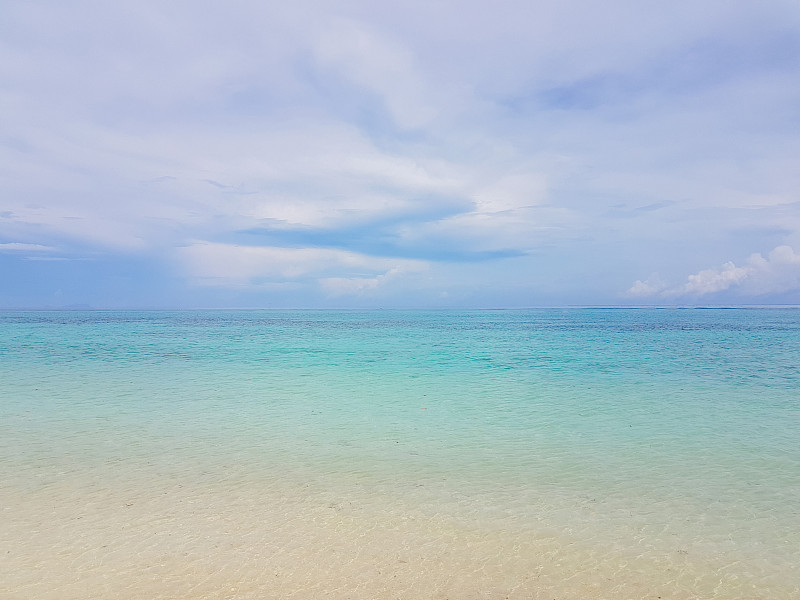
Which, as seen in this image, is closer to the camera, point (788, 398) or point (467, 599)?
point (467, 599)

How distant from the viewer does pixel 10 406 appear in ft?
47.0

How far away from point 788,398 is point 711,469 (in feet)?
30.6

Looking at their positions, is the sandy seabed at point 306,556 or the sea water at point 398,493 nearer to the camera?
the sandy seabed at point 306,556

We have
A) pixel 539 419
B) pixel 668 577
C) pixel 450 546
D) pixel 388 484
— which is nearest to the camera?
pixel 668 577

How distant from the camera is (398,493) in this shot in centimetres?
783

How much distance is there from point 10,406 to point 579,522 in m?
15.0

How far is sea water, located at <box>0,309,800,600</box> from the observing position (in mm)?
5473

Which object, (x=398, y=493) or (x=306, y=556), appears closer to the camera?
(x=306, y=556)

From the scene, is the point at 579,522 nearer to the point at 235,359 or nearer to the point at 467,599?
the point at 467,599

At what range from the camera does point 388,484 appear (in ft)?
27.0

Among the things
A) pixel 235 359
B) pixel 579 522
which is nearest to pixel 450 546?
pixel 579 522

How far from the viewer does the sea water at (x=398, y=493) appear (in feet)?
18.0

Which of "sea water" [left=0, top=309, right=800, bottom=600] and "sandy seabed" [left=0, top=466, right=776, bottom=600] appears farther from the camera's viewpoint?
"sea water" [left=0, top=309, right=800, bottom=600]

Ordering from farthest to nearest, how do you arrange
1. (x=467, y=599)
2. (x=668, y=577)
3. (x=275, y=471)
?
1. (x=275, y=471)
2. (x=668, y=577)
3. (x=467, y=599)
